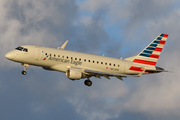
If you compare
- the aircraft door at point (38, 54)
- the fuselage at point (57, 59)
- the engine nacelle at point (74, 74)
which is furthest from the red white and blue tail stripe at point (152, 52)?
the aircraft door at point (38, 54)

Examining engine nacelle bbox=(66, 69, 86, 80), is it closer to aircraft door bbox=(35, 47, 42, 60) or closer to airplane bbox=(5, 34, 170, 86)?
airplane bbox=(5, 34, 170, 86)

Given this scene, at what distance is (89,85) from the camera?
169 feet

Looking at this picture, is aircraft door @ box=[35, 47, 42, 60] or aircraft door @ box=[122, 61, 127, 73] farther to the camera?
aircraft door @ box=[122, 61, 127, 73]

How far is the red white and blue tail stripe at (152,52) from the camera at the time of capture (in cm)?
5531

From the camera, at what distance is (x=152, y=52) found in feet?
185

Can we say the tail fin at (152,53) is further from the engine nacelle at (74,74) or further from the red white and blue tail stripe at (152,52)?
the engine nacelle at (74,74)

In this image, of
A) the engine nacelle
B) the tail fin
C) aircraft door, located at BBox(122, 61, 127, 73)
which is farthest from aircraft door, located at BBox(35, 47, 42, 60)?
the tail fin


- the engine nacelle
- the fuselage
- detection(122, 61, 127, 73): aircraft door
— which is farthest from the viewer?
detection(122, 61, 127, 73): aircraft door

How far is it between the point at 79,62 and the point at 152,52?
16.2 meters

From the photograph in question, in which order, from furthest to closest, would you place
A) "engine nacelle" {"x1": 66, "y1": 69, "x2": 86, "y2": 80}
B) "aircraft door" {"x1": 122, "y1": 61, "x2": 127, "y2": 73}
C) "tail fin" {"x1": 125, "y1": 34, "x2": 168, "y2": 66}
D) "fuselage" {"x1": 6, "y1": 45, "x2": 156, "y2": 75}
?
"tail fin" {"x1": 125, "y1": 34, "x2": 168, "y2": 66} < "aircraft door" {"x1": 122, "y1": 61, "x2": 127, "y2": 73} < "fuselage" {"x1": 6, "y1": 45, "x2": 156, "y2": 75} < "engine nacelle" {"x1": 66, "y1": 69, "x2": 86, "y2": 80}

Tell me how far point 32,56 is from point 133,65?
19638 millimetres

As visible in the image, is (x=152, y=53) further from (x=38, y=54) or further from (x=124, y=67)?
(x=38, y=54)

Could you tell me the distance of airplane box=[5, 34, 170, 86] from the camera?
154 ft

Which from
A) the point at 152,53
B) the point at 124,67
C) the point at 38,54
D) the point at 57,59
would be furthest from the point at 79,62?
the point at 152,53
